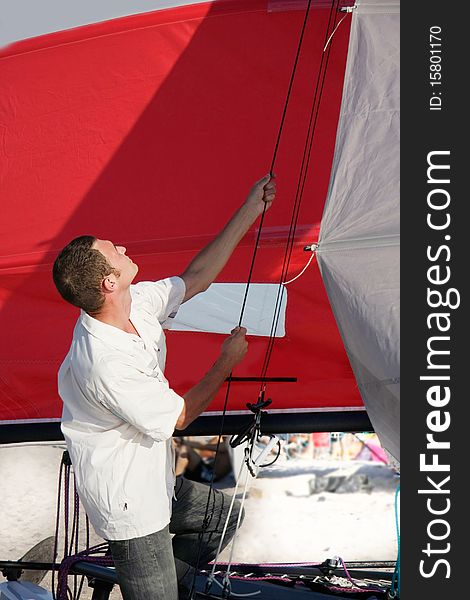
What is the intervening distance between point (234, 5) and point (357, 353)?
1674 mm

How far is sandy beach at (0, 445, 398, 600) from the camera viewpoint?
495 centimetres

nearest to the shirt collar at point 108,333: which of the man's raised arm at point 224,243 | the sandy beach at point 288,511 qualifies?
the man's raised arm at point 224,243

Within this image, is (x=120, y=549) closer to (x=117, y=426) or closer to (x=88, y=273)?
(x=117, y=426)

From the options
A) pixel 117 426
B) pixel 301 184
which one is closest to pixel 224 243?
pixel 117 426

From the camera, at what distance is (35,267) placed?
12.2 ft

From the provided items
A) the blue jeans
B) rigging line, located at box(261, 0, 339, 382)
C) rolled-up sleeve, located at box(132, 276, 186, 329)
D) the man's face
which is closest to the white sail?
rigging line, located at box(261, 0, 339, 382)

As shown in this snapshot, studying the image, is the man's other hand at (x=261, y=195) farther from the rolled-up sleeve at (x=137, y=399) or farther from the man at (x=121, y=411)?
the rolled-up sleeve at (x=137, y=399)

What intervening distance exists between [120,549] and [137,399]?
16.7 inches

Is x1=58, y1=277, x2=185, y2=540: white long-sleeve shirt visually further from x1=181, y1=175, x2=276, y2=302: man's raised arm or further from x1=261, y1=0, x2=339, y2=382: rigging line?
x1=261, y1=0, x2=339, y2=382: rigging line

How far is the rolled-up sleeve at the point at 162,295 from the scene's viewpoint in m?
2.76

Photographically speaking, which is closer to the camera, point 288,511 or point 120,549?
point 120,549

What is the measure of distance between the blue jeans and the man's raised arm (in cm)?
61

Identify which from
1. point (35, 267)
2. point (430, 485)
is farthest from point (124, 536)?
point (35, 267)

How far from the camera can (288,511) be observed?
5531 millimetres
